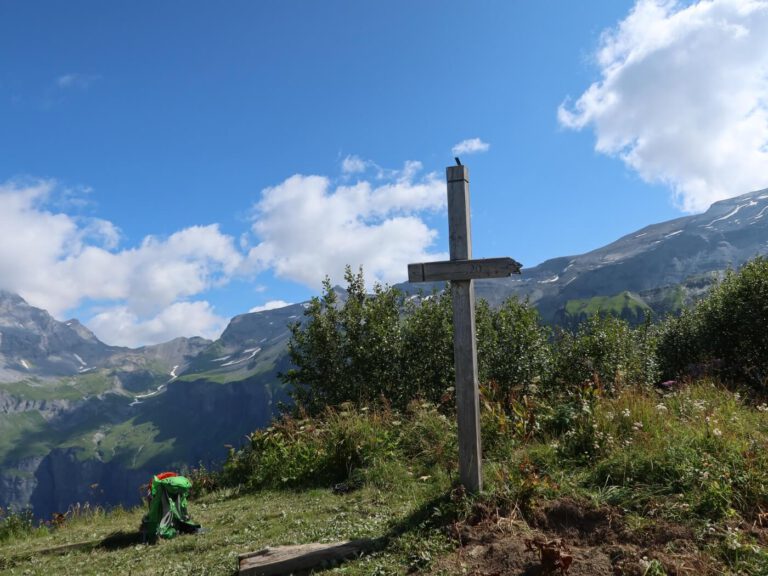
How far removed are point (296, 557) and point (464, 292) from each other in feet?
13.7

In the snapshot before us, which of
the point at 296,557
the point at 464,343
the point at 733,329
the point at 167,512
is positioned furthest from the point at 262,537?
the point at 733,329

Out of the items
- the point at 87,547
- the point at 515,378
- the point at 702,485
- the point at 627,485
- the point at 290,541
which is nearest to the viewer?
the point at 702,485

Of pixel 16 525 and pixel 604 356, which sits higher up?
pixel 604 356

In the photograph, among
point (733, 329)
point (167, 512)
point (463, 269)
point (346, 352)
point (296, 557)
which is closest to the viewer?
point (296, 557)

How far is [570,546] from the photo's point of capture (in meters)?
5.66

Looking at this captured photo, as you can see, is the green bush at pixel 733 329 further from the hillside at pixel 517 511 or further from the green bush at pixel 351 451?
the green bush at pixel 351 451

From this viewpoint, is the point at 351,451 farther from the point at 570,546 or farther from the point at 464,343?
the point at 570,546

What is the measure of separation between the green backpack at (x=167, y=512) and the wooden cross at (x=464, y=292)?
4979mm

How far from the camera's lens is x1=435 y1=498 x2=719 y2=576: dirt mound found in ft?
16.4

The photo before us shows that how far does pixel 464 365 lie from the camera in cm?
735

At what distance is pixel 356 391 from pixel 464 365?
16.9m

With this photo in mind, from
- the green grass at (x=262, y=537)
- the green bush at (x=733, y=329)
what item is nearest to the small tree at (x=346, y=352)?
the green bush at (x=733, y=329)

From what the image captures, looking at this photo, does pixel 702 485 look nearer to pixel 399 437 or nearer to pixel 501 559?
pixel 501 559

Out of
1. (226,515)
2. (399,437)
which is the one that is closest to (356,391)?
(399,437)
